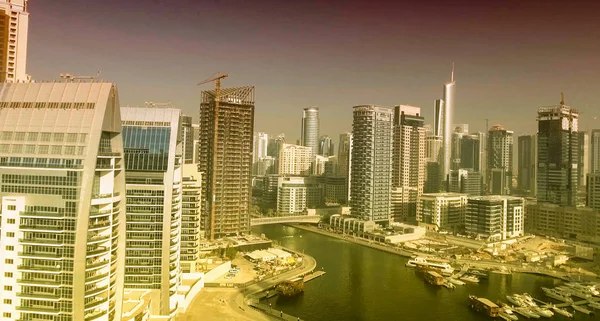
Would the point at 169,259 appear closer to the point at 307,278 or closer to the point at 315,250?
the point at 307,278

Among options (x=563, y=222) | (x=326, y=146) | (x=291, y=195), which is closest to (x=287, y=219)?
(x=291, y=195)

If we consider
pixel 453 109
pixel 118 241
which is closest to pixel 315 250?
pixel 118 241

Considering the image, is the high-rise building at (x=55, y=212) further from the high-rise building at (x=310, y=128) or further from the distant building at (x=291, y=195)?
the high-rise building at (x=310, y=128)

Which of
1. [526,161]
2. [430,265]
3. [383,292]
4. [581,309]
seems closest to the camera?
[581,309]

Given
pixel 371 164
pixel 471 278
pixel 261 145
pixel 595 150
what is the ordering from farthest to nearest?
pixel 261 145, pixel 595 150, pixel 371 164, pixel 471 278

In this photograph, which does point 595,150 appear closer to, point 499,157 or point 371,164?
point 499,157

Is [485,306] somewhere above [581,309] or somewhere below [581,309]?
above

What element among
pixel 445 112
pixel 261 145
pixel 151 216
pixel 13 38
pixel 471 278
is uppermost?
pixel 445 112
